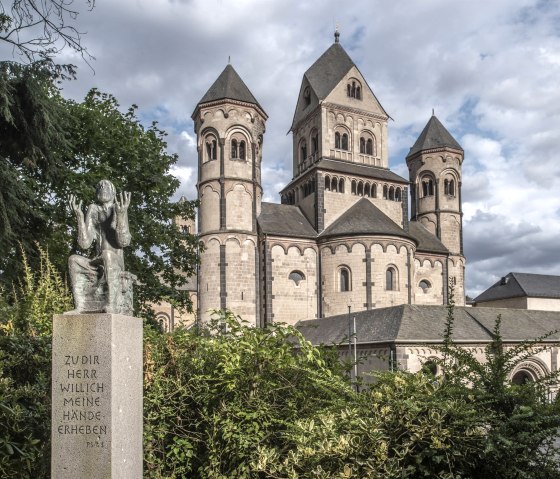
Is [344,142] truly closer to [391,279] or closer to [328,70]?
[328,70]

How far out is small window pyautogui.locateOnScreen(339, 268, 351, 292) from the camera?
38641 mm

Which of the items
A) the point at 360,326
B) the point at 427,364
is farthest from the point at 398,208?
the point at 427,364

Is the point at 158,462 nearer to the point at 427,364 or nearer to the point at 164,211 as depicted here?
the point at 427,364

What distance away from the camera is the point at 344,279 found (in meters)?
38.9

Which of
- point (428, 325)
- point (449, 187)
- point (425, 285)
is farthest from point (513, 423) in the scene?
point (449, 187)

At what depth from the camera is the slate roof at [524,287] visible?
5969 centimetres

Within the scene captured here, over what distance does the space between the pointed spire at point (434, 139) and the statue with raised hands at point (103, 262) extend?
46926 millimetres

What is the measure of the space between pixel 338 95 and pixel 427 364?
39765mm

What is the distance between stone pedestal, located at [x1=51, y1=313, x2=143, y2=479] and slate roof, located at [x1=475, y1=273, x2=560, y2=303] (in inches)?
2367

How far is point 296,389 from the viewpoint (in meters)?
7.20

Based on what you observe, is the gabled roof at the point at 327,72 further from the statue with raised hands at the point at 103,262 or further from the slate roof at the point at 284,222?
the statue with raised hands at the point at 103,262

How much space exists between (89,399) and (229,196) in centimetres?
3227

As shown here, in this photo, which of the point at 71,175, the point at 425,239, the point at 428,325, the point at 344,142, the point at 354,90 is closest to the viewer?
the point at 71,175

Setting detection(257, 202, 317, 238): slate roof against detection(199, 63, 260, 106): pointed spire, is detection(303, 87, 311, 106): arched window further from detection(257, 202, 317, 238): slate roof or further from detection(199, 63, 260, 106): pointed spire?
detection(257, 202, 317, 238): slate roof
